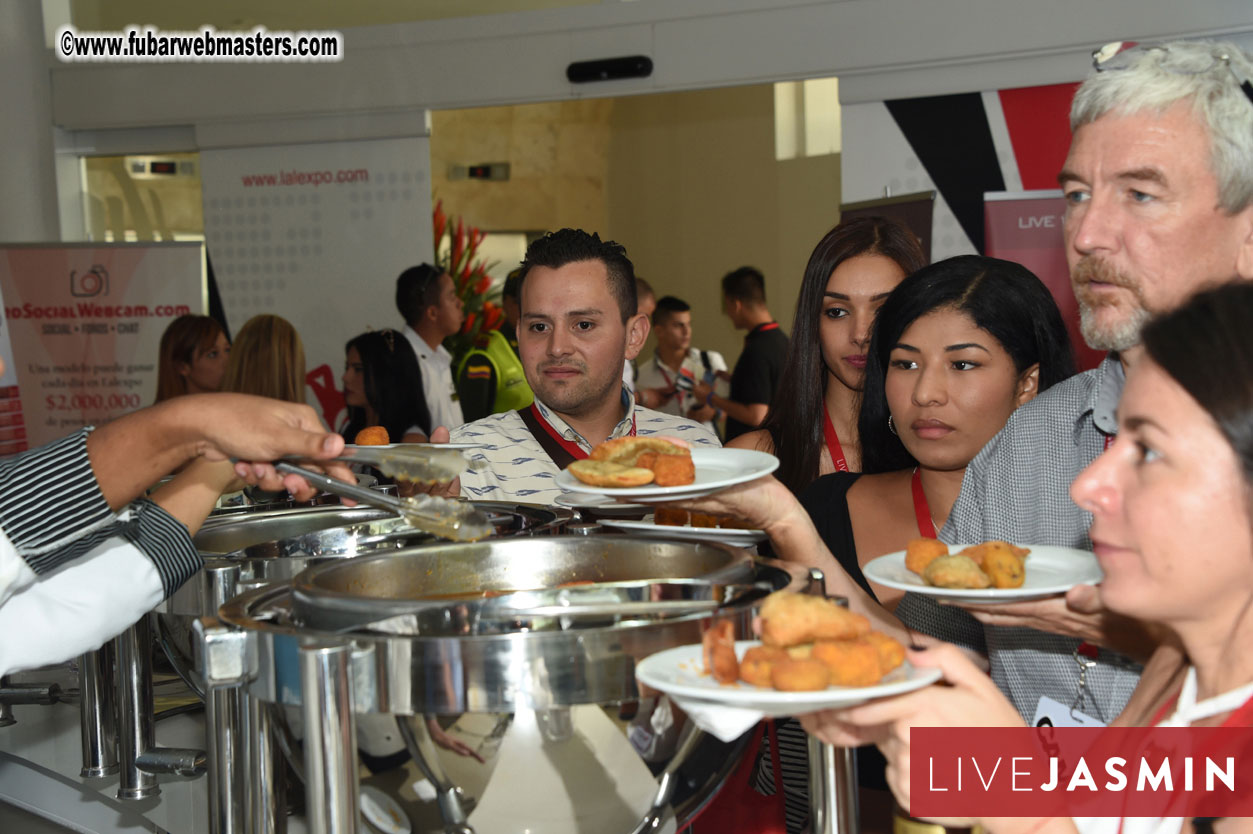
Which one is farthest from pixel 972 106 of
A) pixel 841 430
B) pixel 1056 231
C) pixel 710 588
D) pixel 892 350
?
pixel 710 588

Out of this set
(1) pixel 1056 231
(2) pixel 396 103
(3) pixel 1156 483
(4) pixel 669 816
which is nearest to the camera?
(3) pixel 1156 483

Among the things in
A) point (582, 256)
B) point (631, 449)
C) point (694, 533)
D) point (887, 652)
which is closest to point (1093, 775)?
point (887, 652)

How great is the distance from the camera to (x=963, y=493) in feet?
6.21

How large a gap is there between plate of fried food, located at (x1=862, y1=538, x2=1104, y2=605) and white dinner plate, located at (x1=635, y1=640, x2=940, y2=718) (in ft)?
0.91

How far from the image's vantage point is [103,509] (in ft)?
4.85

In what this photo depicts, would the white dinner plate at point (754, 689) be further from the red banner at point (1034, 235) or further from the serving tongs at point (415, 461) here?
the red banner at point (1034, 235)

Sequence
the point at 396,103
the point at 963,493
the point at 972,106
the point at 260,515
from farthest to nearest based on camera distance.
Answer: the point at 396,103 < the point at 972,106 < the point at 260,515 < the point at 963,493

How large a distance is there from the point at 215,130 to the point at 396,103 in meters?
1.26

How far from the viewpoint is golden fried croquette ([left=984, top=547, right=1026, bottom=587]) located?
1321mm

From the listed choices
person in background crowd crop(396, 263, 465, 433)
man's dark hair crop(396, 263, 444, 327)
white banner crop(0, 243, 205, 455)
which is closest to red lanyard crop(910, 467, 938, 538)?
person in background crowd crop(396, 263, 465, 433)

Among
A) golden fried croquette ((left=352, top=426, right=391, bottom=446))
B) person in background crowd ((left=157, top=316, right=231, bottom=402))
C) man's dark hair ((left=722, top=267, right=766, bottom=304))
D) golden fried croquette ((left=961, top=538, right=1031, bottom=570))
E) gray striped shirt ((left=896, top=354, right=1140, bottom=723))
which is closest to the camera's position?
golden fried croquette ((left=961, top=538, right=1031, bottom=570))

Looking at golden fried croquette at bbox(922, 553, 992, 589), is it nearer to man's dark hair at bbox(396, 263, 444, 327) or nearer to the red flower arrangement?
man's dark hair at bbox(396, 263, 444, 327)

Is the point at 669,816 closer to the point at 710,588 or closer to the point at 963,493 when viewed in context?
the point at 710,588

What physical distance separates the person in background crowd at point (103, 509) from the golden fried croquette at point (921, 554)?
74 centimetres
